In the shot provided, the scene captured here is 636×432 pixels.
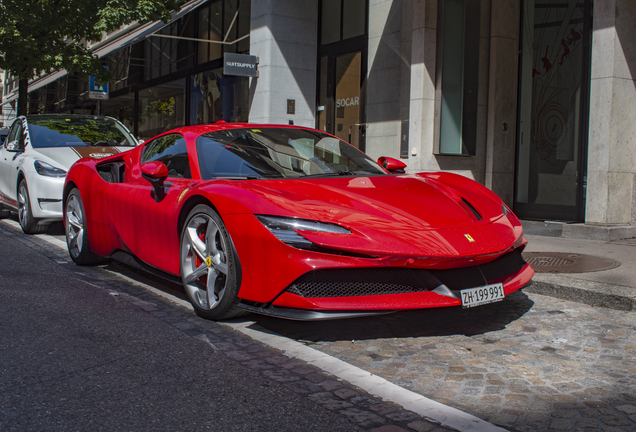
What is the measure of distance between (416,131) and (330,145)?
606 centimetres

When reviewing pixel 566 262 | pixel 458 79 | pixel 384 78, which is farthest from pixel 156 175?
pixel 384 78

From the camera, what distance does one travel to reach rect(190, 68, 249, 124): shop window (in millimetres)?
18250

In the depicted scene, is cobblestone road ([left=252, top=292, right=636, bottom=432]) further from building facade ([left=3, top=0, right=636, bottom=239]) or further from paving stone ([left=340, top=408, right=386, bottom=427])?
building facade ([left=3, top=0, right=636, bottom=239])

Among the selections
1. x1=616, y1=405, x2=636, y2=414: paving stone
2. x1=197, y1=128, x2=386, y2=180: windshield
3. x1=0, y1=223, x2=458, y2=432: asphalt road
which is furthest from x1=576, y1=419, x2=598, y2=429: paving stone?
x1=197, y1=128, x2=386, y2=180: windshield

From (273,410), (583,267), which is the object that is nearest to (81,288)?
(273,410)

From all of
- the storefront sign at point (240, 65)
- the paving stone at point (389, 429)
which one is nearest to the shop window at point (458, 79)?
the storefront sign at point (240, 65)

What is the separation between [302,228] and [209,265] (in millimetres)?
894

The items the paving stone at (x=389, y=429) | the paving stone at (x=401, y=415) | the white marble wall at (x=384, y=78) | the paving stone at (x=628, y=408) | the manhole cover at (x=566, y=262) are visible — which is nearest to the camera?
the paving stone at (x=389, y=429)

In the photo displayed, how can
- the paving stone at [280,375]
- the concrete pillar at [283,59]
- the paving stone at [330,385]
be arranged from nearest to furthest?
1. the paving stone at [330,385]
2. the paving stone at [280,375]
3. the concrete pillar at [283,59]

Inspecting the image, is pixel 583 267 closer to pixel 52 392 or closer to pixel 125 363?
pixel 125 363

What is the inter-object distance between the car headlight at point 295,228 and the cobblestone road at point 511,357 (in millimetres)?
675

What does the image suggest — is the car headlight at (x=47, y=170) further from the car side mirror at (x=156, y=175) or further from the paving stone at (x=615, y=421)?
the paving stone at (x=615, y=421)

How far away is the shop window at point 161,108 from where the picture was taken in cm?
2288

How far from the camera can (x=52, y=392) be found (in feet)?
10.0
